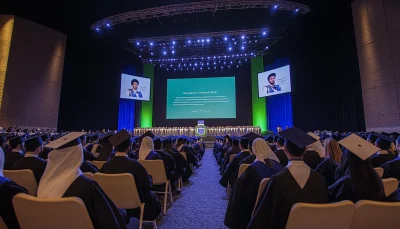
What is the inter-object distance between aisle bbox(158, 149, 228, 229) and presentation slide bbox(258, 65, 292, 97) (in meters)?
12.6

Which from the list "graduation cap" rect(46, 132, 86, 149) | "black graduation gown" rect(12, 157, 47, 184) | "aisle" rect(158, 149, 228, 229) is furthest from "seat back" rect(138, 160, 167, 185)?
"graduation cap" rect(46, 132, 86, 149)

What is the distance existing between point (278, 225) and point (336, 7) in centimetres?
1433

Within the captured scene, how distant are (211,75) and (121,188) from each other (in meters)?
18.4

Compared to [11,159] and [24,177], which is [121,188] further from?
[11,159]

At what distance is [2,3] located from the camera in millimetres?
10742

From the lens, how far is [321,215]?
1.28 meters

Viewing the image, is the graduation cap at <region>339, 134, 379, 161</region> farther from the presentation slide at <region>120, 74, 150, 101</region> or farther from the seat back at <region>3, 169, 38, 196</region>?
the presentation slide at <region>120, 74, 150, 101</region>

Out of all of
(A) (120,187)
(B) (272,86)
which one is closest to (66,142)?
(A) (120,187)

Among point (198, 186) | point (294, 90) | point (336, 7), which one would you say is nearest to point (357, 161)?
point (198, 186)

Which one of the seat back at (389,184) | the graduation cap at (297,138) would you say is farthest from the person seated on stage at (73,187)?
the seat back at (389,184)

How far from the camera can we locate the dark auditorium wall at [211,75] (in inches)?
758

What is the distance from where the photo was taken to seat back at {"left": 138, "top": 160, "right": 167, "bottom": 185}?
3479mm

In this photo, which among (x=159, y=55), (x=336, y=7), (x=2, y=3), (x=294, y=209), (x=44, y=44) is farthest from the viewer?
(x=159, y=55)

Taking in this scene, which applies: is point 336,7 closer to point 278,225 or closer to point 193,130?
point 193,130
